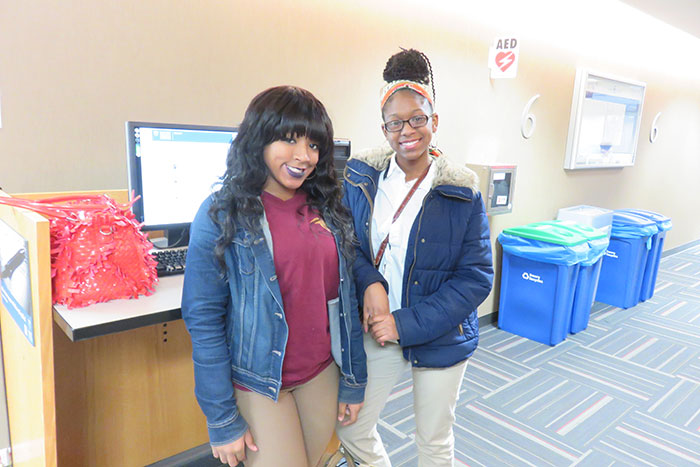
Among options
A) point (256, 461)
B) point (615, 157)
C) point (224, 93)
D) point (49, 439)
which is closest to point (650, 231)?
point (615, 157)

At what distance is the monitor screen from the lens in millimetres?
1521

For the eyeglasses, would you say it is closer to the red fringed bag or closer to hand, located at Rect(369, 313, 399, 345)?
hand, located at Rect(369, 313, 399, 345)

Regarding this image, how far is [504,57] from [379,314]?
2396mm

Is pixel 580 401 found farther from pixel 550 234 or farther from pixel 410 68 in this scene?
pixel 410 68

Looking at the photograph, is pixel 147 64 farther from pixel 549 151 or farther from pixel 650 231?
pixel 650 231

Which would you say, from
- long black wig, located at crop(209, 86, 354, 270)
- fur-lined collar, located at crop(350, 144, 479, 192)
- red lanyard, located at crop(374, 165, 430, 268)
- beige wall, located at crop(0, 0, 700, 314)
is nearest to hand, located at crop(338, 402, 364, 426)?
red lanyard, located at crop(374, 165, 430, 268)

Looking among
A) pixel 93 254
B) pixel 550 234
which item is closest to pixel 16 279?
pixel 93 254

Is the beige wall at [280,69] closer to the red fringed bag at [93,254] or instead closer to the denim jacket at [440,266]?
the red fringed bag at [93,254]

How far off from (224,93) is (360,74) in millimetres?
806

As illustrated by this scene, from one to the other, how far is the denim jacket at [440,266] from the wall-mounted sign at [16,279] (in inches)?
33.3

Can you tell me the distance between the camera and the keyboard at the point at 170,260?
139 cm

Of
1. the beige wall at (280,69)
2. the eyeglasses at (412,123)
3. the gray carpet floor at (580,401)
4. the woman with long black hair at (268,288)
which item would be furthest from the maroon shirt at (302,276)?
the gray carpet floor at (580,401)

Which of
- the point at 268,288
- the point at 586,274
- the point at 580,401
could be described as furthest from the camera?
the point at 586,274

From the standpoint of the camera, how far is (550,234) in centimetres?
303
